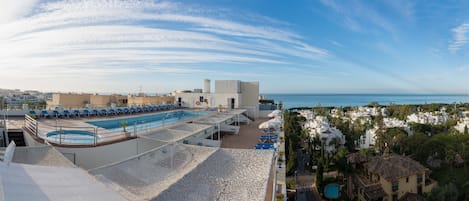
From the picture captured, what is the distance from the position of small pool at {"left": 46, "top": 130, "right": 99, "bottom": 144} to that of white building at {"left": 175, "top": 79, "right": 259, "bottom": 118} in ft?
33.8

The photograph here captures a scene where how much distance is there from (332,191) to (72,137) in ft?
53.0

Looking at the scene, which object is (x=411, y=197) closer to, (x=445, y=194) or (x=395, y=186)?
(x=395, y=186)

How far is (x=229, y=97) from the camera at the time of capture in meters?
16.8

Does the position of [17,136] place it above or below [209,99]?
below

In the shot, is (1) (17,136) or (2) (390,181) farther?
(2) (390,181)

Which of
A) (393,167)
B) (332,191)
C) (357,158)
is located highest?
(393,167)

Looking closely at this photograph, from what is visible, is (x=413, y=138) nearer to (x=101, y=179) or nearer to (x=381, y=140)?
(x=381, y=140)

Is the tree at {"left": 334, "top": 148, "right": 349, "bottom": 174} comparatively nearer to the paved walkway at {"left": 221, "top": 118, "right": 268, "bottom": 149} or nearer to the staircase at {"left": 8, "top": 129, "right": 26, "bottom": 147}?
the paved walkway at {"left": 221, "top": 118, "right": 268, "bottom": 149}

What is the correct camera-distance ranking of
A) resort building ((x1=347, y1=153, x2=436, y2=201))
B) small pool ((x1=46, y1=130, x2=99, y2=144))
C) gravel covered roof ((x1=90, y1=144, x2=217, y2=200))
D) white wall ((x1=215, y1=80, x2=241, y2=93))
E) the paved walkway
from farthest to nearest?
white wall ((x1=215, y1=80, x2=241, y2=93))
resort building ((x1=347, y1=153, x2=436, y2=201))
the paved walkway
small pool ((x1=46, y1=130, x2=99, y2=144))
gravel covered roof ((x1=90, y1=144, x2=217, y2=200))

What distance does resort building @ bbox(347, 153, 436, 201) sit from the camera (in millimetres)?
15211

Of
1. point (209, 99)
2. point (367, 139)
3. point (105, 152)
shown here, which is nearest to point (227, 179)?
point (105, 152)

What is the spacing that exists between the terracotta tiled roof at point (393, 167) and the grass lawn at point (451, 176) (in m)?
2.44

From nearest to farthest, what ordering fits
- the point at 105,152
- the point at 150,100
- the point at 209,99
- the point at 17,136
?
the point at 105,152 → the point at 17,136 → the point at 209,99 → the point at 150,100

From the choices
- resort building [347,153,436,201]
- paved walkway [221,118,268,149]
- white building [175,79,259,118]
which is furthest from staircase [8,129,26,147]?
resort building [347,153,436,201]
